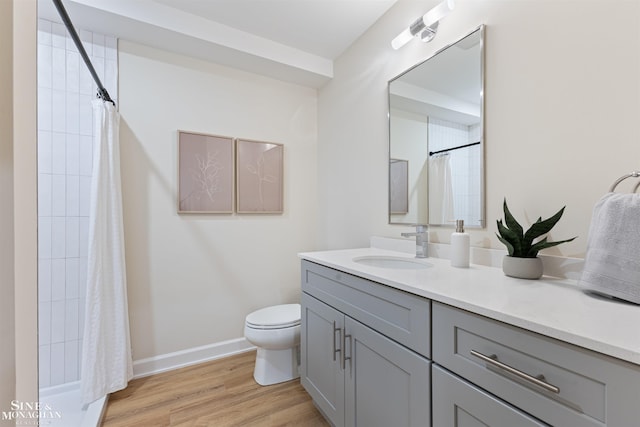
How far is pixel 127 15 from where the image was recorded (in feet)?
5.35

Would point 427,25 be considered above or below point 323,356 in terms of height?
above

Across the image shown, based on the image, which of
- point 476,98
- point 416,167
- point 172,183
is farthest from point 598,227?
point 172,183

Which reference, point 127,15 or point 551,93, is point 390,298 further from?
point 127,15

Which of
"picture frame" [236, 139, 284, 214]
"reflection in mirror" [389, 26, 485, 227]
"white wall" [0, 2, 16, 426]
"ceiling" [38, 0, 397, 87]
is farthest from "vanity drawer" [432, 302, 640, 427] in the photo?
Answer: "ceiling" [38, 0, 397, 87]

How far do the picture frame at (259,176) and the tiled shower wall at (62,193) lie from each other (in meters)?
0.97

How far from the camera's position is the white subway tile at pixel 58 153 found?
1626mm

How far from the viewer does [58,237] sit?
1.65 metres

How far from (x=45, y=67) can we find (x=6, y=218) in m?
1.74

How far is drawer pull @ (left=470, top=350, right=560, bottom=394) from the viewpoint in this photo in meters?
0.55

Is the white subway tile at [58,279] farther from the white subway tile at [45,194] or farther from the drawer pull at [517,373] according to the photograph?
the drawer pull at [517,373]

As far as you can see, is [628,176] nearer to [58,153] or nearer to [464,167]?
[464,167]

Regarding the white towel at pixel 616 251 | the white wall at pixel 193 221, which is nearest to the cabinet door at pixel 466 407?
the white towel at pixel 616 251

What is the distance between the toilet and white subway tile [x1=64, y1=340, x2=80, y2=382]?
41.4 inches

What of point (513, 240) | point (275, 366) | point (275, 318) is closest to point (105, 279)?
point (275, 318)
